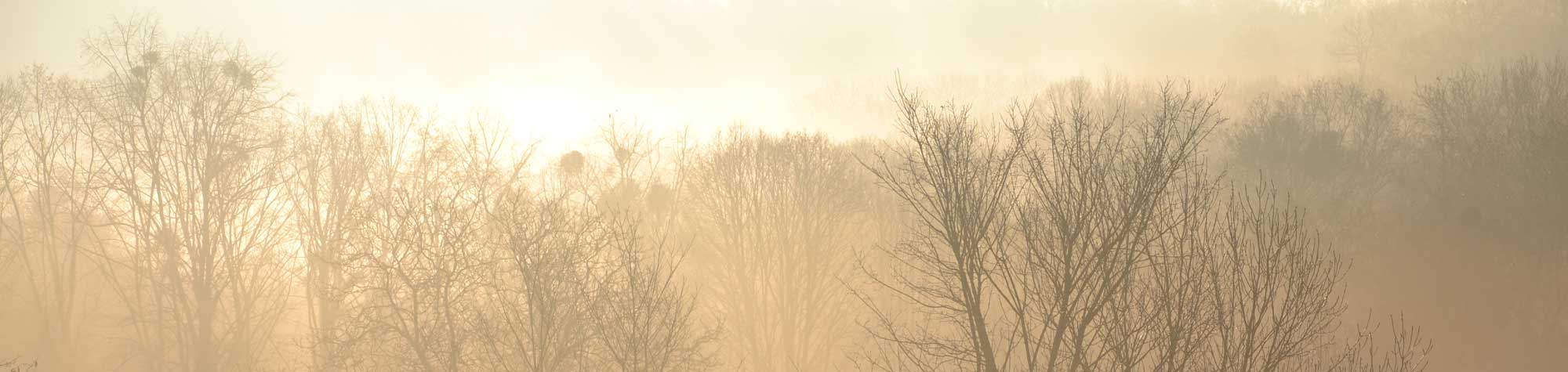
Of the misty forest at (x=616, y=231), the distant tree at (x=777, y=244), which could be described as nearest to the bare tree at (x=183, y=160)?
the misty forest at (x=616, y=231)

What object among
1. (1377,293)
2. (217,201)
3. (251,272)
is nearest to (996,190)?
(217,201)

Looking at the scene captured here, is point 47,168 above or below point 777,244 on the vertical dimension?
above

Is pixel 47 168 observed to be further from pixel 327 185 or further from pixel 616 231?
pixel 616 231

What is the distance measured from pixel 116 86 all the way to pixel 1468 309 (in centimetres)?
3775

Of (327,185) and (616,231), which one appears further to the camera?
(327,185)

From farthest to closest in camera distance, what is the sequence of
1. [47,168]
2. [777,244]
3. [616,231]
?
1. [777,244]
2. [47,168]
3. [616,231]

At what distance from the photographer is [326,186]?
1148 inches

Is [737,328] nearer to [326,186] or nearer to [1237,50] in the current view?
[326,186]

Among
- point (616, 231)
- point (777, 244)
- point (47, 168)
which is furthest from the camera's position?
point (777, 244)

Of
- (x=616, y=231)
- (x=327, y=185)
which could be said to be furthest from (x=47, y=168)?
(x=616, y=231)

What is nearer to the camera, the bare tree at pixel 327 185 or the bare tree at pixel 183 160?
the bare tree at pixel 183 160

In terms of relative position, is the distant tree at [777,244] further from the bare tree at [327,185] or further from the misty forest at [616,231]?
the bare tree at [327,185]

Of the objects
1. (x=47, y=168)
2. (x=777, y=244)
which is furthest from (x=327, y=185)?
(x=777, y=244)

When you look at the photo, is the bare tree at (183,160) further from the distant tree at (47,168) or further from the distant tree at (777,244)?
the distant tree at (777,244)
